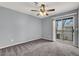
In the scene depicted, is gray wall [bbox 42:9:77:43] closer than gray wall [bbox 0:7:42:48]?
No

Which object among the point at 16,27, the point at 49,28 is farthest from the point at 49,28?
the point at 16,27

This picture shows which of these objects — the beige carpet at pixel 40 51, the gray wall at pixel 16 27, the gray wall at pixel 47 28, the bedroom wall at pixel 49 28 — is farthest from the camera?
the gray wall at pixel 47 28

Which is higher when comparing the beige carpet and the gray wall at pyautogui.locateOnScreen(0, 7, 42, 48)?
the gray wall at pyautogui.locateOnScreen(0, 7, 42, 48)

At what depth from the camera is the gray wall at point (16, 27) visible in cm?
406

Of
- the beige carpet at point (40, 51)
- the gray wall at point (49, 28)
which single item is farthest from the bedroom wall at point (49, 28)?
the beige carpet at point (40, 51)

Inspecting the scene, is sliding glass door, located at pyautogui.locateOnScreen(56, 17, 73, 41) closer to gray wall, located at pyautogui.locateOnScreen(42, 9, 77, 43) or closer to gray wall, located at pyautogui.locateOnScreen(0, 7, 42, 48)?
gray wall, located at pyautogui.locateOnScreen(42, 9, 77, 43)

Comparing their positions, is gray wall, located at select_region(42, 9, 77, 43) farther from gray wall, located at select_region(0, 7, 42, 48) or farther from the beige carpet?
the beige carpet

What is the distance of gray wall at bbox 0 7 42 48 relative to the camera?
406cm

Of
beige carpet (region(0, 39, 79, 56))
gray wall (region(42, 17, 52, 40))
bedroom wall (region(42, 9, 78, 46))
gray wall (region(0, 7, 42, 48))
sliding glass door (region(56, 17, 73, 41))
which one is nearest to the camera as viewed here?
beige carpet (region(0, 39, 79, 56))

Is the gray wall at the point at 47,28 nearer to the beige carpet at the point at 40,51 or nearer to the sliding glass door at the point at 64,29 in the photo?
the sliding glass door at the point at 64,29

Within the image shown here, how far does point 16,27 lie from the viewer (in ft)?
15.6

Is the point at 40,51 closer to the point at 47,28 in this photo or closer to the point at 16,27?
the point at 16,27

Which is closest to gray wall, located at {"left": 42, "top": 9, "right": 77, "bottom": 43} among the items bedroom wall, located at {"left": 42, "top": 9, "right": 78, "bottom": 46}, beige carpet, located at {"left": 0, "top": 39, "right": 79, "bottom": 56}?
bedroom wall, located at {"left": 42, "top": 9, "right": 78, "bottom": 46}

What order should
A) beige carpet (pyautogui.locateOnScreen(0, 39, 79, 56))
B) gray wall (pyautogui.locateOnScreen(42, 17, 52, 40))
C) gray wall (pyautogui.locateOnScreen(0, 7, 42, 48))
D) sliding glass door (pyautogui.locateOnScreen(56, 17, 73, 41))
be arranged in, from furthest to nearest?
gray wall (pyautogui.locateOnScreen(42, 17, 52, 40)) < sliding glass door (pyautogui.locateOnScreen(56, 17, 73, 41)) < gray wall (pyautogui.locateOnScreen(0, 7, 42, 48)) < beige carpet (pyautogui.locateOnScreen(0, 39, 79, 56))
